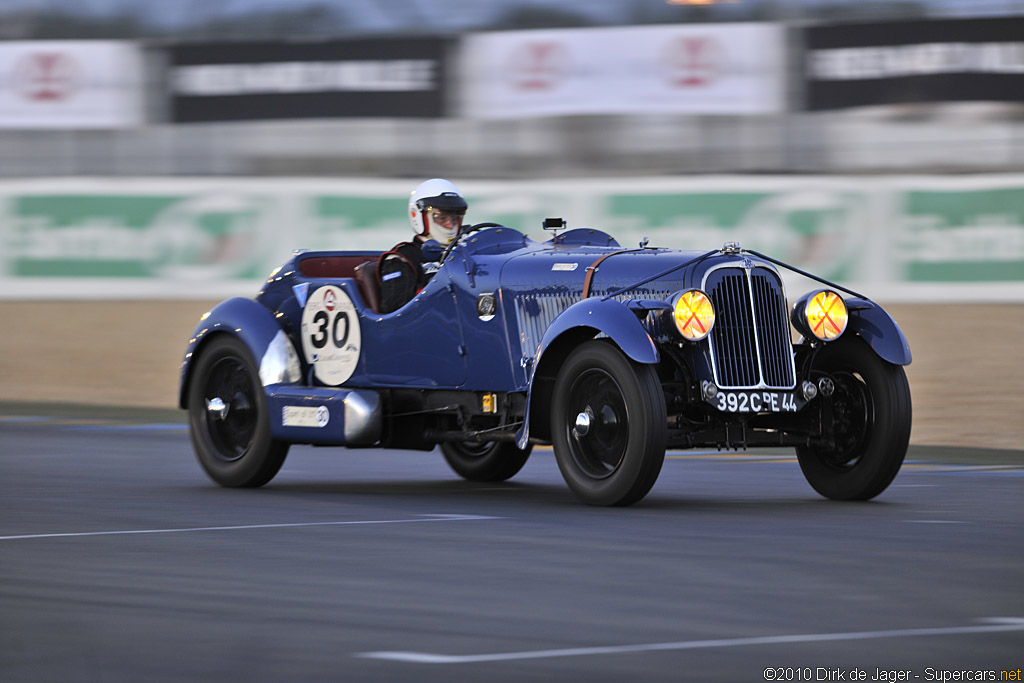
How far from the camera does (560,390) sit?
9836 millimetres

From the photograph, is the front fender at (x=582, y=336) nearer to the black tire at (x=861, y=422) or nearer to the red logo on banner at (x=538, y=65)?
the black tire at (x=861, y=422)

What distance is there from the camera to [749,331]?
32.8 feet

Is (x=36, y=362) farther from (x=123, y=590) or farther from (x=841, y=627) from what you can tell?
(x=841, y=627)

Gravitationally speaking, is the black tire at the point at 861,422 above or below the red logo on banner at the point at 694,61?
below

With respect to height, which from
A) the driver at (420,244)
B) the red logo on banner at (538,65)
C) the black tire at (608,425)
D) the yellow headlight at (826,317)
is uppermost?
the red logo on banner at (538,65)

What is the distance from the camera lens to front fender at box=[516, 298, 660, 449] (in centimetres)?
941

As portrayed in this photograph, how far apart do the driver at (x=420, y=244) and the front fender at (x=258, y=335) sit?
25.2 inches

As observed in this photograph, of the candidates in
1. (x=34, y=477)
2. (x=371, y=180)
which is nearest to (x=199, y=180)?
(x=371, y=180)

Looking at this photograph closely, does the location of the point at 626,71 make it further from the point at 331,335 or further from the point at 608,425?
the point at 608,425

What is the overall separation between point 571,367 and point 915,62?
55.3 feet

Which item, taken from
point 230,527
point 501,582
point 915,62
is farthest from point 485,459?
point 915,62

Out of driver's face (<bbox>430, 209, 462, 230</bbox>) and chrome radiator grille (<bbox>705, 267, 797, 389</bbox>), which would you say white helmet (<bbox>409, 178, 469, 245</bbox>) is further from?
chrome radiator grille (<bbox>705, 267, 797, 389</bbox>)

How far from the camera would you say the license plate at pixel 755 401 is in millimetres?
9703

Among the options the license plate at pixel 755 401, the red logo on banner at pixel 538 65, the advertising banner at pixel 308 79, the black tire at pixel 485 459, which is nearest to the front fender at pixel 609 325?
the license plate at pixel 755 401
